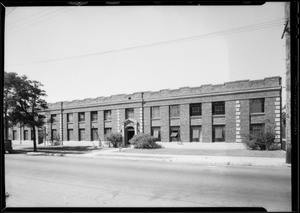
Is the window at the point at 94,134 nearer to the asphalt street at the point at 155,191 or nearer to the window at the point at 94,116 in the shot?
the window at the point at 94,116

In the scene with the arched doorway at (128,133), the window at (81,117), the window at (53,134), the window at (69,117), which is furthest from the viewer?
the window at (53,134)

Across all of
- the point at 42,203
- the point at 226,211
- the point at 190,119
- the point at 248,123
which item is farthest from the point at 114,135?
the point at 226,211

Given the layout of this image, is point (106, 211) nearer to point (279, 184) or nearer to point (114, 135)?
point (279, 184)

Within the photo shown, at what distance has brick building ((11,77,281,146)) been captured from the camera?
2123 cm

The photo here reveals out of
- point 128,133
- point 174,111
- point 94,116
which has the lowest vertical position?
point 128,133

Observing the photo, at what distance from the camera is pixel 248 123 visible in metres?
21.5

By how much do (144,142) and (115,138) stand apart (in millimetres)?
5260

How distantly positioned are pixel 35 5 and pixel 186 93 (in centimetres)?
2210

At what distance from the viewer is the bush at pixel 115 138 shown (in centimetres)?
2805

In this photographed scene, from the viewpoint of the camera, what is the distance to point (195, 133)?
2434cm

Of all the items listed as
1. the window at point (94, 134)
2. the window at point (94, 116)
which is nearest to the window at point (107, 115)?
the window at point (94, 116)

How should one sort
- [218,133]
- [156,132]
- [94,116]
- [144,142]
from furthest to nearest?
[94,116]
[156,132]
[144,142]
[218,133]

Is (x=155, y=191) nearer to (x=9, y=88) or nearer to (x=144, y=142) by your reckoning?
(x=144, y=142)

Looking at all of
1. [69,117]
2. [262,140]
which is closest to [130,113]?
[69,117]
